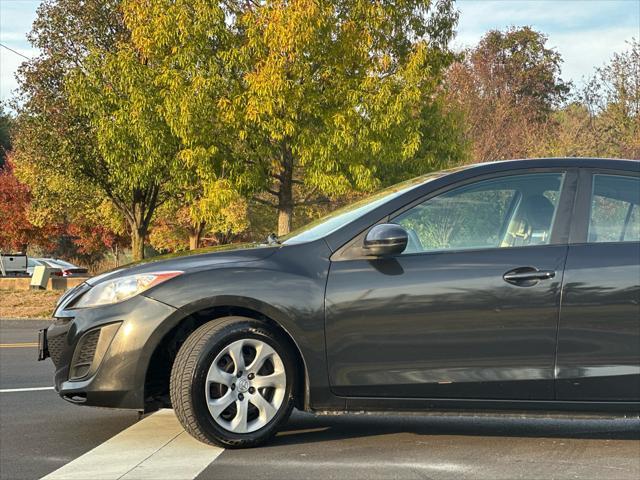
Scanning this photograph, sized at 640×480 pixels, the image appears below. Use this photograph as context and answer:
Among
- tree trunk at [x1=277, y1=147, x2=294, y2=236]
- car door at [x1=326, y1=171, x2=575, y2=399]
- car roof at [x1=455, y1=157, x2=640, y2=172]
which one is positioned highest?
tree trunk at [x1=277, y1=147, x2=294, y2=236]

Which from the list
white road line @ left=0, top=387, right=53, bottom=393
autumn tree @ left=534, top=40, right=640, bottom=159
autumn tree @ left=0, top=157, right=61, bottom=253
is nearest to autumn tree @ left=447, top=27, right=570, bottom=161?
autumn tree @ left=534, top=40, right=640, bottom=159

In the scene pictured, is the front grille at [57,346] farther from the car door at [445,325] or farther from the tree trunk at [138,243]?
the tree trunk at [138,243]

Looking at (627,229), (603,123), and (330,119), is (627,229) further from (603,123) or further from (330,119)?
(603,123)

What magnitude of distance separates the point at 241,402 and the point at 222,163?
14.1 m

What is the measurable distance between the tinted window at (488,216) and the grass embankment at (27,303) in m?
13.1

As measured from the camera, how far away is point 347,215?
5.41 meters

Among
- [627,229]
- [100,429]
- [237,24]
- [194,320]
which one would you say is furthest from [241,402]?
[237,24]

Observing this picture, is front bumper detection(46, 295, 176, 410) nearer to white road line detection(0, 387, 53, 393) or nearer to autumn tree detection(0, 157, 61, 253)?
white road line detection(0, 387, 53, 393)

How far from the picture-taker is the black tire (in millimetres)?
4746

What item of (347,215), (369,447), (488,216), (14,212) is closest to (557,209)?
(488,216)

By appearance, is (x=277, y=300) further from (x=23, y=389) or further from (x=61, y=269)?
(x=61, y=269)

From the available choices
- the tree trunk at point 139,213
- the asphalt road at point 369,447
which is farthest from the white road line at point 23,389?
the tree trunk at point 139,213

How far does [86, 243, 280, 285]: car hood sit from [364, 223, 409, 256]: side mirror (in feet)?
1.84

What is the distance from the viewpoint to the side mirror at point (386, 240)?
4.81 meters
